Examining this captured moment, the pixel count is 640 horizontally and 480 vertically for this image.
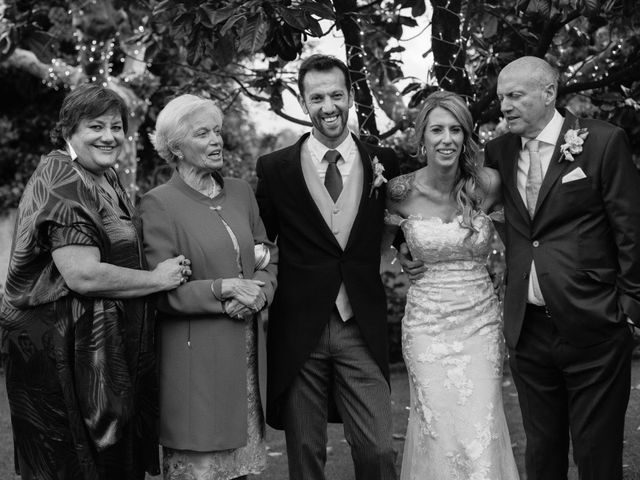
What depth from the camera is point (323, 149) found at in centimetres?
423

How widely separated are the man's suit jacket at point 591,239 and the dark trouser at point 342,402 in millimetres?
841

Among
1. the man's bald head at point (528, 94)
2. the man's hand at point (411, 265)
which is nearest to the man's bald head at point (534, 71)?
the man's bald head at point (528, 94)

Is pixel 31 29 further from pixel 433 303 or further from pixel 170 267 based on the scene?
pixel 433 303

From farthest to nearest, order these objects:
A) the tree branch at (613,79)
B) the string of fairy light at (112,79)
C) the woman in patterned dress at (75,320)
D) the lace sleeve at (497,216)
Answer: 1. the string of fairy light at (112,79)
2. the tree branch at (613,79)
3. the lace sleeve at (497,216)
4. the woman in patterned dress at (75,320)

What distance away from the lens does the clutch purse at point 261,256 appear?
402 cm

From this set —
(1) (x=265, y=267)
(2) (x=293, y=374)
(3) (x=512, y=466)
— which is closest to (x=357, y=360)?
(2) (x=293, y=374)

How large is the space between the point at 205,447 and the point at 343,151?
1454 mm

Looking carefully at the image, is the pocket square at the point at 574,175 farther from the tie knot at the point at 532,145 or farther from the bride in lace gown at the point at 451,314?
the bride in lace gown at the point at 451,314

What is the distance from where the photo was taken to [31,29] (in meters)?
5.93

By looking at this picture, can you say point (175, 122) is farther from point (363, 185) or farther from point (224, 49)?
point (363, 185)

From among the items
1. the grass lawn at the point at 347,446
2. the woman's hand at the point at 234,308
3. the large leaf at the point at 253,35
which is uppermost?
the large leaf at the point at 253,35

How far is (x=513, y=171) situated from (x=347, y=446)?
136 inches

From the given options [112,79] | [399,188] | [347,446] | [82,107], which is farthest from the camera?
[112,79]

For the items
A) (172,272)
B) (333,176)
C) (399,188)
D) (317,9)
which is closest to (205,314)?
(172,272)
